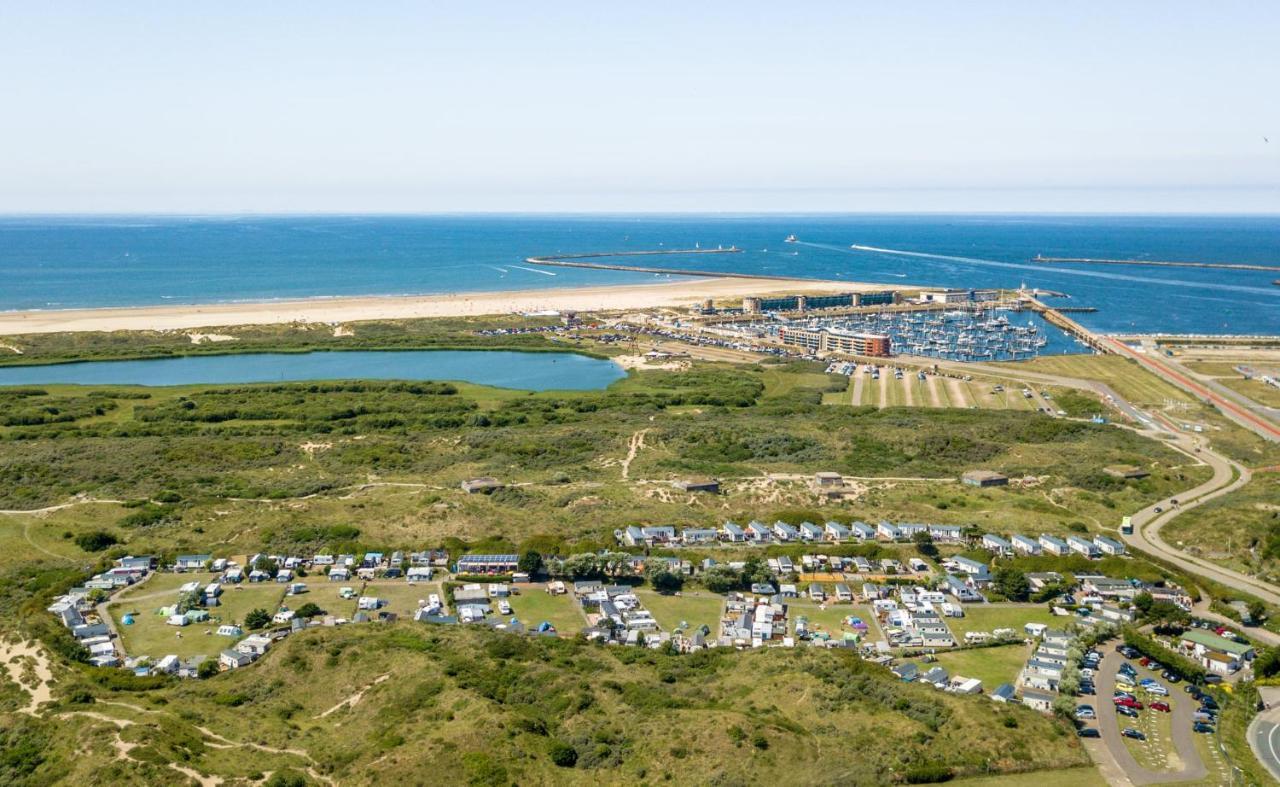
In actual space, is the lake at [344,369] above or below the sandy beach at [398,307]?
below

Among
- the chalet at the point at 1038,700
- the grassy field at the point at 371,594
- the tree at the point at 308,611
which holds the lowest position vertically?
the grassy field at the point at 371,594

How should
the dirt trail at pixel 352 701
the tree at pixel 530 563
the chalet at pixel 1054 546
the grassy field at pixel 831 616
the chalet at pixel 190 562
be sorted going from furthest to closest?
the chalet at pixel 1054 546, the chalet at pixel 190 562, the tree at pixel 530 563, the grassy field at pixel 831 616, the dirt trail at pixel 352 701

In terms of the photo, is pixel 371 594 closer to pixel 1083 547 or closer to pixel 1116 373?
pixel 1083 547

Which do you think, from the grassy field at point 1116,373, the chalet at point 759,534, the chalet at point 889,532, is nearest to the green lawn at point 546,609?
the chalet at point 759,534

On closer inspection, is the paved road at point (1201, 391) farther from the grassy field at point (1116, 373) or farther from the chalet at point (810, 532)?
the chalet at point (810, 532)

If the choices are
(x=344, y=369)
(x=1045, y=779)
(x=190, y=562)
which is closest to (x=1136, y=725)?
(x=1045, y=779)

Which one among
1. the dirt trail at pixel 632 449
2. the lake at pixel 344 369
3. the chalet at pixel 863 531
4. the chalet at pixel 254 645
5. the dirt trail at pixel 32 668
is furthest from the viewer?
the lake at pixel 344 369
